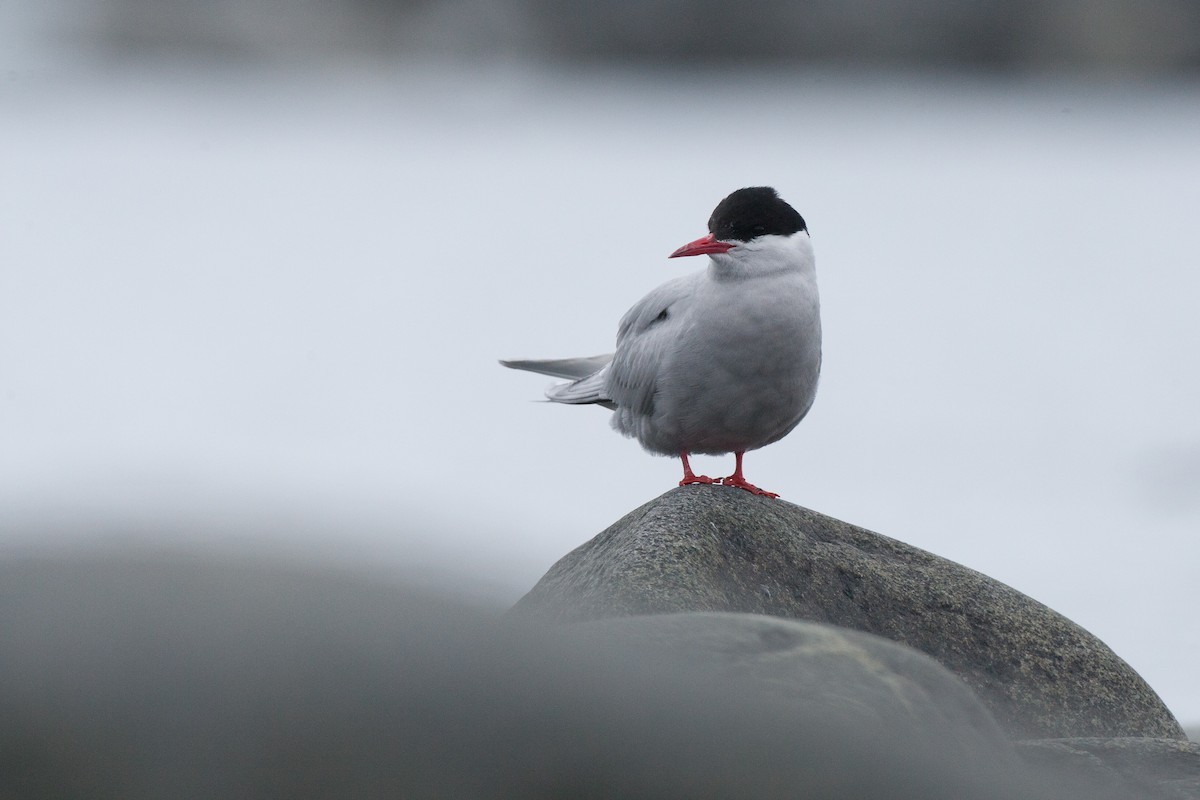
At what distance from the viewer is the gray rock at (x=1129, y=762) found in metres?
2.61

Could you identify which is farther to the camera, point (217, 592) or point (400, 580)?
point (400, 580)

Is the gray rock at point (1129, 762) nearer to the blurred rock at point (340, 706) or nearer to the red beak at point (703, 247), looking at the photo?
the blurred rock at point (340, 706)

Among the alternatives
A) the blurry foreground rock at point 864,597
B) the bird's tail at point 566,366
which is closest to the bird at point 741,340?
the blurry foreground rock at point 864,597

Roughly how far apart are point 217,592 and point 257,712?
5.7 inches

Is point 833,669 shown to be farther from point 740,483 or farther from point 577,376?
point 577,376

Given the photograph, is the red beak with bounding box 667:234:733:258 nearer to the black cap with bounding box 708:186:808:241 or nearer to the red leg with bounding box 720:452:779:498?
the black cap with bounding box 708:186:808:241

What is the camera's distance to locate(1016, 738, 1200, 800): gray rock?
2611 millimetres

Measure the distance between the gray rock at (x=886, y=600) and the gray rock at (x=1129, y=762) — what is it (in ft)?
Result: 1.92

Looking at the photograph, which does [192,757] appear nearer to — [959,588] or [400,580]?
[400,580]

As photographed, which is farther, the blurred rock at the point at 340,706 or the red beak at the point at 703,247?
the red beak at the point at 703,247

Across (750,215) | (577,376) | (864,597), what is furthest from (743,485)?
(577,376)

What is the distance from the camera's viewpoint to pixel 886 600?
3.73 m

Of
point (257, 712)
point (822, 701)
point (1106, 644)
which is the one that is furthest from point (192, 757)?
point (1106, 644)

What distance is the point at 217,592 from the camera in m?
1.50
